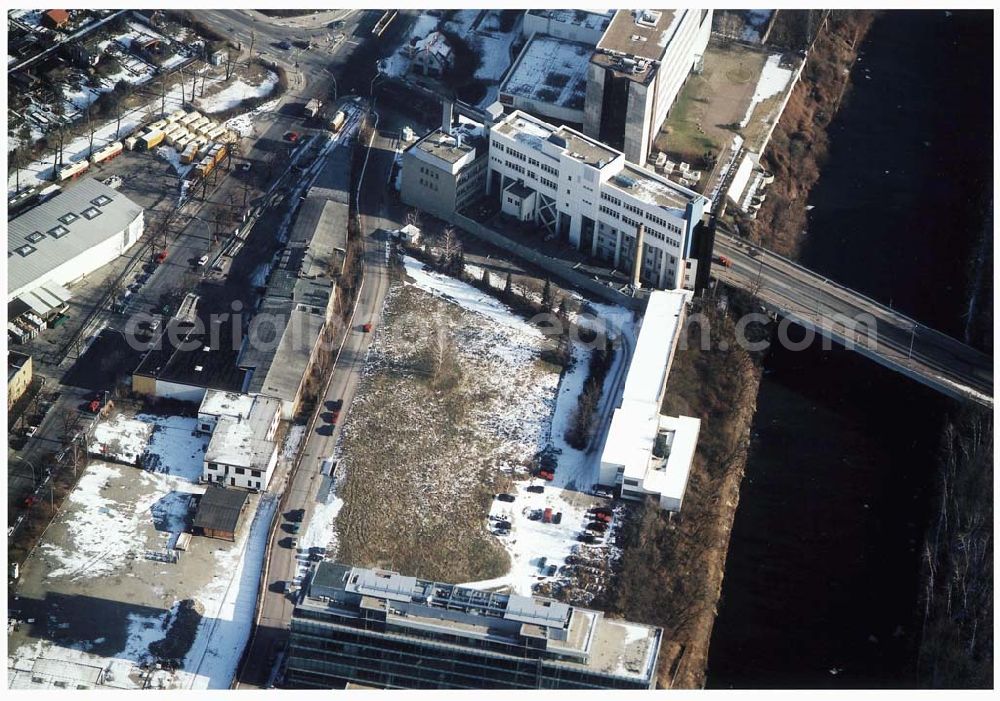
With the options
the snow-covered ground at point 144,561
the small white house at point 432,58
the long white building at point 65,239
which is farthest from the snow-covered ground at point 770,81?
the snow-covered ground at point 144,561

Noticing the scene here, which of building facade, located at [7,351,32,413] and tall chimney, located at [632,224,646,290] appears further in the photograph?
tall chimney, located at [632,224,646,290]

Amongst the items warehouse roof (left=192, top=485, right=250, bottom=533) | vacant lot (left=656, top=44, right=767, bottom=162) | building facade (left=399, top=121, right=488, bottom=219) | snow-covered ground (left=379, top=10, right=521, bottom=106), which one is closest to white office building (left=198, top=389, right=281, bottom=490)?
warehouse roof (left=192, top=485, right=250, bottom=533)

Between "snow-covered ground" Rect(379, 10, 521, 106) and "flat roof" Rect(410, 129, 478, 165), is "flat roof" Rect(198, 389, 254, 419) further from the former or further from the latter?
"snow-covered ground" Rect(379, 10, 521, 106)

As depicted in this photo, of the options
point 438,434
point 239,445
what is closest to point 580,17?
point 438,434

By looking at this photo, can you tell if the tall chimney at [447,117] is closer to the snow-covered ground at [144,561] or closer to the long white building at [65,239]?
the long white building at [65,239]

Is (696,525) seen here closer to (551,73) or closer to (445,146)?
(445,146)
